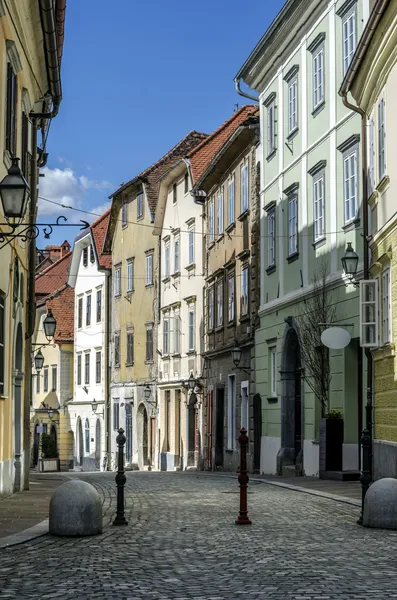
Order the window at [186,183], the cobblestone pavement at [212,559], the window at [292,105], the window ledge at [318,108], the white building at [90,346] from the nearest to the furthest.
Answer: the cobblestone pavement at [212,559]
the window ledge at [318,108]
the window at [292,105]
the window at [186,183]
the white building at [90,346]

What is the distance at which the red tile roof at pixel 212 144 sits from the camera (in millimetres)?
43906

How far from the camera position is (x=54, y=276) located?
73562mm

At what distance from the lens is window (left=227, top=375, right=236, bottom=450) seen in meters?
37.1

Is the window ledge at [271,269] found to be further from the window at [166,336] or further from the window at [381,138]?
the window at [166,336]

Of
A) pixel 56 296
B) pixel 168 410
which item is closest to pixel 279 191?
pixel 168 410

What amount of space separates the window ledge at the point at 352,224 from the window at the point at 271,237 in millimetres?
6713

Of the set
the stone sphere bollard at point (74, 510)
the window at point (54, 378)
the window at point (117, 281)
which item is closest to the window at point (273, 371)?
the stone sphere bollard at point (74, 510)

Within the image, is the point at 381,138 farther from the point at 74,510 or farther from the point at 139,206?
the point at 139,206

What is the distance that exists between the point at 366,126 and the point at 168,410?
87.8 ft

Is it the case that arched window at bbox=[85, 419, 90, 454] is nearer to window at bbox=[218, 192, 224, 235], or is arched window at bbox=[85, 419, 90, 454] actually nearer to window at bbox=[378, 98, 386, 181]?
window at bbox=[218, 192, 224, 235]

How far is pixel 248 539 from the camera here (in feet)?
40.8

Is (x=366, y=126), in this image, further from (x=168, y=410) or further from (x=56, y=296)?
(x=56, y=296)

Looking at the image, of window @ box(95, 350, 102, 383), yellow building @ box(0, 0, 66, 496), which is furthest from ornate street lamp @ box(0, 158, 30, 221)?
window @ box(95, 350, 102, 383)

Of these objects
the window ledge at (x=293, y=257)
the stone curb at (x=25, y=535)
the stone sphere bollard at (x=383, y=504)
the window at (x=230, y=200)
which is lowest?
the stone curb at (x=25, y=535)
